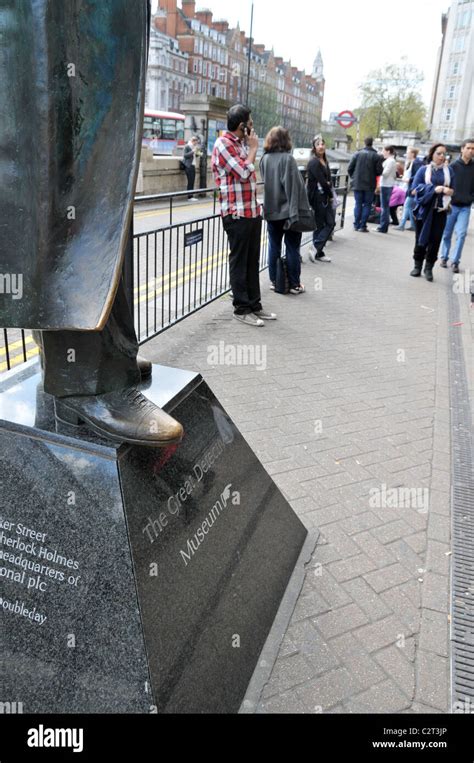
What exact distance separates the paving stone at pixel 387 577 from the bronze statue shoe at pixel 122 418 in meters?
1.50

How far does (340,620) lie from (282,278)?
647 cm

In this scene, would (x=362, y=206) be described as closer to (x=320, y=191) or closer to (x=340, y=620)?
(x=320, y=191)

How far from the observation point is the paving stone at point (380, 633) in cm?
269

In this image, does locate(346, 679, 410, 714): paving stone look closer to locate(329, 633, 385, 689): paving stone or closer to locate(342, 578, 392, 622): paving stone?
locate(329, 633, 385, 689): paving stone

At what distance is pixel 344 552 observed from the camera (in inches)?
129

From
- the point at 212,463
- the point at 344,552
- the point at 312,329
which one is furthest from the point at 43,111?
the point at 312,329

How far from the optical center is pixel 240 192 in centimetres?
652

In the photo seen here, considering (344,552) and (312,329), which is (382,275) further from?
(344,552)

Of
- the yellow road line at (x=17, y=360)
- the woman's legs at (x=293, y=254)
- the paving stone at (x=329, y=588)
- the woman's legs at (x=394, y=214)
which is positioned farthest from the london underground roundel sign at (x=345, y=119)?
the paving stone at (x=329, y=588)

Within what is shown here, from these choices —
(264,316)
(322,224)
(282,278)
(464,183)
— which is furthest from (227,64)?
(264,316)

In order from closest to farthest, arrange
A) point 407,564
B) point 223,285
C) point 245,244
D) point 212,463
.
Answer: point 212,463, point 407,564, point 245,244, point 223,285

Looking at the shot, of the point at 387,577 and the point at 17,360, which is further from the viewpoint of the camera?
the point at 17,360

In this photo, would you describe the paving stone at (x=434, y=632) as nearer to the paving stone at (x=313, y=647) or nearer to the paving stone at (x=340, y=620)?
the paving stone at (x=340, y=620)

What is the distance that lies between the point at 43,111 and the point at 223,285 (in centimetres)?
704
